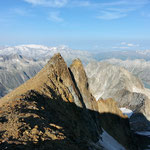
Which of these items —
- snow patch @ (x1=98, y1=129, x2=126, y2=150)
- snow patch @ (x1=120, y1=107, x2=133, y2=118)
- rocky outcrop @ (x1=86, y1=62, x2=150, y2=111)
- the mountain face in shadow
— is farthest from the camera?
rocky outcrop @ (x1=86, y1=62, x2=150, y2=111)

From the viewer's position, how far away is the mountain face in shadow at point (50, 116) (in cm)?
1201

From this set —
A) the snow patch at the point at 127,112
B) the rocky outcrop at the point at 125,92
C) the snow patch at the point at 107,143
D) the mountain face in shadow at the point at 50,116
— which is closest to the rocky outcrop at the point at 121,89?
the rocky outcrop at the point at 125,92

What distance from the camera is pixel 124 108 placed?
137m

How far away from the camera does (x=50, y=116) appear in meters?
18.4

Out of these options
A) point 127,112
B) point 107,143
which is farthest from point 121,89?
point 107,143

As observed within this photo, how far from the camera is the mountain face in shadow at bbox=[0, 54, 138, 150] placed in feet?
39.4

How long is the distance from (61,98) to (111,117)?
31595 millimetres

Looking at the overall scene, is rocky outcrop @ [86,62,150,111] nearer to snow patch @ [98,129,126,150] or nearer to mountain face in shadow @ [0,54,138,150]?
mountain face in shadow @ [0,54,138,150]

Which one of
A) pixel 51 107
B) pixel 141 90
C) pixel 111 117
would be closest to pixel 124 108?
pixel 141 90

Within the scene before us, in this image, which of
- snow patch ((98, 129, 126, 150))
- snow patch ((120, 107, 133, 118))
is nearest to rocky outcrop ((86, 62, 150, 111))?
snow patch ((120, 107, 133, 118))

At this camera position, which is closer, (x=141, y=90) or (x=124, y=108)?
(x=124, y=108)

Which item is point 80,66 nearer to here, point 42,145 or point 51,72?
point 51,72

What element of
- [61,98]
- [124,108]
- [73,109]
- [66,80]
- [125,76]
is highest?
[66,80]

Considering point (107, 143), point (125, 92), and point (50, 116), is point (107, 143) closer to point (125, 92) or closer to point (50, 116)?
point (50, 116)
